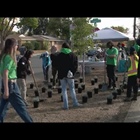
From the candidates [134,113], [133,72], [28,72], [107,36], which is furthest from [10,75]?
[107,36]

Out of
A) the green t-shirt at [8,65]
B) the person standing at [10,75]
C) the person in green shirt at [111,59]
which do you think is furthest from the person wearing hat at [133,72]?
the green t-shirt at [8,65]

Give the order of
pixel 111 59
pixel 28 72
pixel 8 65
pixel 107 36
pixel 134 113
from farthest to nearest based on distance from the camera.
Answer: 1. pixel 107 36
2. pixel 111 59
3. pixel 28 72
4. pixel 134 113
5. pixel 8 65

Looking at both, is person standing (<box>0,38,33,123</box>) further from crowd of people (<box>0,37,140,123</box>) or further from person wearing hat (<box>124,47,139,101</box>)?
person wearing hat (<box>124,47,139,101</box>)

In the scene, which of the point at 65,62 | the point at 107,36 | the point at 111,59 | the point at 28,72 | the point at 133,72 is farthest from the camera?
the point at 107,36

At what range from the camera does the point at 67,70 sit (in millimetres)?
8258

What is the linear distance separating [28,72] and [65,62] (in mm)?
1263

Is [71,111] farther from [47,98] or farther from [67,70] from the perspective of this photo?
[47,98]

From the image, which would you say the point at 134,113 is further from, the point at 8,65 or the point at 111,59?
the point at 111,59

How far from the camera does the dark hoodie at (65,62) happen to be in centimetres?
814

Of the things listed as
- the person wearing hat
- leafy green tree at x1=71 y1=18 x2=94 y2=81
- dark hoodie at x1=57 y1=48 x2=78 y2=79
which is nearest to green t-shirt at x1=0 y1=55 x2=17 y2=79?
dark hoodie at x1=57 y1=48 x2=78 y2=79

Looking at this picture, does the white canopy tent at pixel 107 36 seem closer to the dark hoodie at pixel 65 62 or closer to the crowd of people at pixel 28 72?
the crowd of people at pixel 28 72

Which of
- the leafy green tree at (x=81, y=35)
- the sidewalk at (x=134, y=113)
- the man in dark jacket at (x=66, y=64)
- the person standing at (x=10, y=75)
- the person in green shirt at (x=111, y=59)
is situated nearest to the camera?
the person standing at (x=10, y=75)

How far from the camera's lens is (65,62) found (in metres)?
8.16
